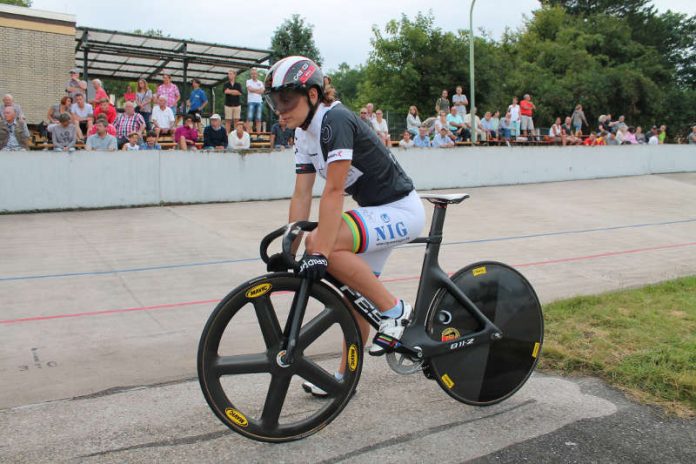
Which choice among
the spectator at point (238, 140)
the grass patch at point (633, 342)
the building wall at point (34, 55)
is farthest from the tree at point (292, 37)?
the grass patch at point (633, 342)

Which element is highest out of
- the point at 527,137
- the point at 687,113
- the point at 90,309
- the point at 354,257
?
the point at 687,113

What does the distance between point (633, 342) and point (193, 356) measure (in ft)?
9.85

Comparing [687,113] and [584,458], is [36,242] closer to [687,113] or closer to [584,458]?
[584,458]

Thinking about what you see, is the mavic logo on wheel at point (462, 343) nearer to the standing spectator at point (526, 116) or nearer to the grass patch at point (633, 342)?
the grass patch at point (633, 342)

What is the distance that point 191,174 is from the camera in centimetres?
1260

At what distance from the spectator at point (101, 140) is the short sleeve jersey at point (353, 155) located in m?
9.61

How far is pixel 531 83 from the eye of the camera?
44000 mm

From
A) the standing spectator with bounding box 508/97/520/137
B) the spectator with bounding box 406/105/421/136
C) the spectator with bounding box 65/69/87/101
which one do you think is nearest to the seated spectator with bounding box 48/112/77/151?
the spectator with bounding box 65/69/87/101

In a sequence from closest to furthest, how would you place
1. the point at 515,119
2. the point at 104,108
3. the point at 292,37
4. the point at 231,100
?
the point at 104,108 < the point at 231,100 < the point at 515,119 < the point at 292,37

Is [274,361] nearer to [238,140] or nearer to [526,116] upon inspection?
[238,140]

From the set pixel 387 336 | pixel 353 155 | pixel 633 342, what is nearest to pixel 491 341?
pixel 387 336

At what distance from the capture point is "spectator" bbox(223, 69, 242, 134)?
50.2ft

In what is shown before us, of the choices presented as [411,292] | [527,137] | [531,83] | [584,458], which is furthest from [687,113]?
[584,458]

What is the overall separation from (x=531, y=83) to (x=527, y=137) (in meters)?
25.7
